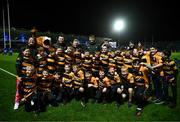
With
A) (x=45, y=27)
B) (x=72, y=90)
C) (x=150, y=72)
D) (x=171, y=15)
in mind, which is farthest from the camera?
(x=45, y=27)

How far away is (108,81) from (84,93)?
1.06 meters

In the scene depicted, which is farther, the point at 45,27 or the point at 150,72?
the point at 45,27

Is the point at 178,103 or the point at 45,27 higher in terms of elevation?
the point at 45,27

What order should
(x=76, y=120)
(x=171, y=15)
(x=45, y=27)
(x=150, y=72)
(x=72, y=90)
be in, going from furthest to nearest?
(x=45, y=27) < (x=171, y=15) < (x=150, y=72) < (x=72, y=90) < (x=76, y=120)

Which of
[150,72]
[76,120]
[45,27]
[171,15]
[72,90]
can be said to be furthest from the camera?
[45,27]

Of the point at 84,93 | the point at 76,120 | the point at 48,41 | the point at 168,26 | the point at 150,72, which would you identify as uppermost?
the point at 168,26

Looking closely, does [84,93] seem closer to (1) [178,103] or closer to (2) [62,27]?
(1) [178,103]

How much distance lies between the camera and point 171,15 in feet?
211

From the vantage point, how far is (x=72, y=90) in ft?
37.3

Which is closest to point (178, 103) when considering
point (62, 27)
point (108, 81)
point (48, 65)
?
point (108, 81)

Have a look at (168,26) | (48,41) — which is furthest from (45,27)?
(48,41)

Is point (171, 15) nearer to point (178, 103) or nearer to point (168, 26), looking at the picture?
point (168, 26)

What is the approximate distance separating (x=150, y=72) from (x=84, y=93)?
298cm

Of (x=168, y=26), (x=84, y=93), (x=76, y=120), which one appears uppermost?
(x=168, y=26)
